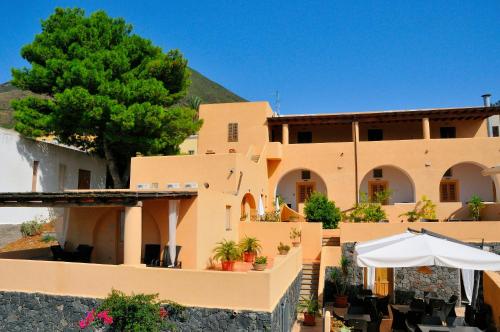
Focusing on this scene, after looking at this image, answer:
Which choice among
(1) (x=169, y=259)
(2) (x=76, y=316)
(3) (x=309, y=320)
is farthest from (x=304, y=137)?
(2) (x=76, y=316)

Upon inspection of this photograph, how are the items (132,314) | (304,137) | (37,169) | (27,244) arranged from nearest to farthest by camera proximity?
(132,314) < (27,244) < (37,169) < (304,137)

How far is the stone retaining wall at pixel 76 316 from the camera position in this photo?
993 centimetres

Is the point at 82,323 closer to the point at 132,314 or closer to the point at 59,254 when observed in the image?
the point at 132,314

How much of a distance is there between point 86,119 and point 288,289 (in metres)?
14.0

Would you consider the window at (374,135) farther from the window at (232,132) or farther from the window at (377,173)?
the window at (232,132)

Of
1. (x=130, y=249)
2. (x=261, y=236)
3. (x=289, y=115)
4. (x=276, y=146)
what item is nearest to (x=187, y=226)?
(x=130, y=249)

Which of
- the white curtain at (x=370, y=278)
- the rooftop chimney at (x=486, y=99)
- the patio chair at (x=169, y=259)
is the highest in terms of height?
the rooftop chimney at (x=486, y=99)

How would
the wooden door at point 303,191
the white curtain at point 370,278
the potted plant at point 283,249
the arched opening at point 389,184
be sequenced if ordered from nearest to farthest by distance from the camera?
the white curtain at point 370,278
the potted plant at point 283,249
the arched opening at point 389,184
the wooden door at point 303,191

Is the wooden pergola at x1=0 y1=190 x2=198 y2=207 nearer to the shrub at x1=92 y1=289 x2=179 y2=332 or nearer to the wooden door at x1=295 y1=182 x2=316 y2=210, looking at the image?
the shrub at x1=92 y1=289 x2=179 y2=332

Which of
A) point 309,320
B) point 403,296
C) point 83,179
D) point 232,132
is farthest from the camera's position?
point 232,132

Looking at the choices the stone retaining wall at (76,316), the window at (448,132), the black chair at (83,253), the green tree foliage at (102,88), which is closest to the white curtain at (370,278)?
the stone retaining wall at (76,316)

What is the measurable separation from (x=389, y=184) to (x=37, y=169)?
19290 mm

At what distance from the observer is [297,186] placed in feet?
88.8

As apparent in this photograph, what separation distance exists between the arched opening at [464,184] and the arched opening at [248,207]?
37.4 feet
